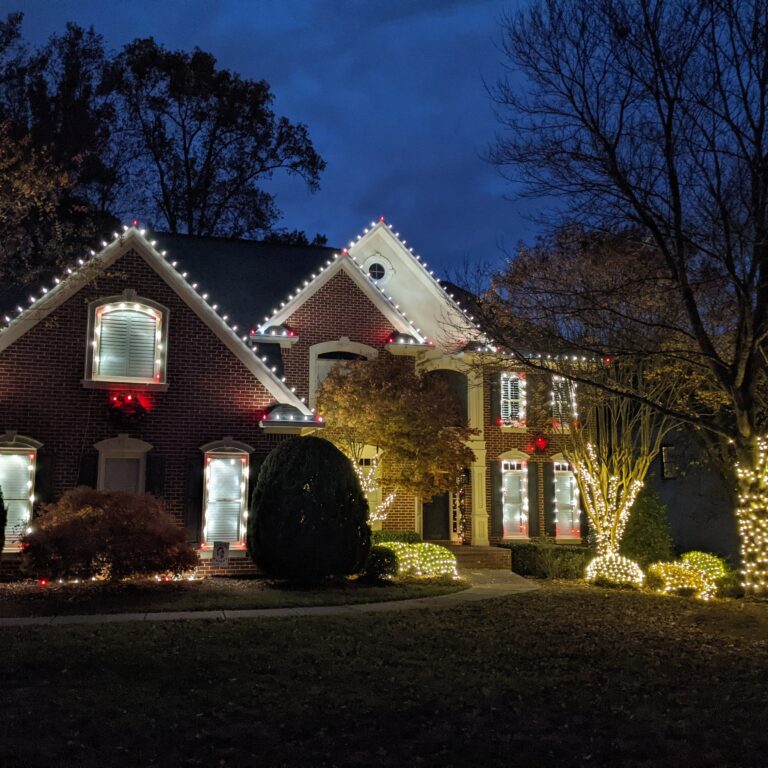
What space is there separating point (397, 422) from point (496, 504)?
5.24 metres

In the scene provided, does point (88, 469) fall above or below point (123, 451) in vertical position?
below

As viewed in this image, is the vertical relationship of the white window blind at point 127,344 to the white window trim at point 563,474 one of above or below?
above

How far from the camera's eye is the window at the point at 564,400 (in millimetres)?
17539

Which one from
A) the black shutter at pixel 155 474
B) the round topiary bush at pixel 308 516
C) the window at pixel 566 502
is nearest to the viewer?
the round topiary bush at pixel 308 516

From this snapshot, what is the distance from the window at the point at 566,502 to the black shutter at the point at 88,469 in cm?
1165

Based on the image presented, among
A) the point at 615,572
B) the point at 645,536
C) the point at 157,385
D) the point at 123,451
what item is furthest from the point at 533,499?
the point at 123,451

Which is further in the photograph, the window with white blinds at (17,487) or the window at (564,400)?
the window at (564,400)

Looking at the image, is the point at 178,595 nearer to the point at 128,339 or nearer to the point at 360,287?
the point at 128,339

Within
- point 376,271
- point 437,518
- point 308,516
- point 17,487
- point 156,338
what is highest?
point 376,271

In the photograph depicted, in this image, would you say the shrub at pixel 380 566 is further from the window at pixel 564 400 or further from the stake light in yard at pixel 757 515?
the stake light in yard at pixel 757 515

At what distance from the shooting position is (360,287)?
19.6 m

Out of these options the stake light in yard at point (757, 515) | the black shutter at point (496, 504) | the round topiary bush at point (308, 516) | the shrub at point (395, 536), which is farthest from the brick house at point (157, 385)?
the stake light in yard at point (757, 515)

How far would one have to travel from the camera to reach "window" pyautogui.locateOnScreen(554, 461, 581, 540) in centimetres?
2150

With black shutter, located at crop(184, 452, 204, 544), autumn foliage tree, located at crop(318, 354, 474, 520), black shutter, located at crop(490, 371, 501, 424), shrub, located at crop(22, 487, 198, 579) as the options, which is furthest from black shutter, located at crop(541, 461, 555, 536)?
shrub, located at crop(22, 487, 198, 579)
